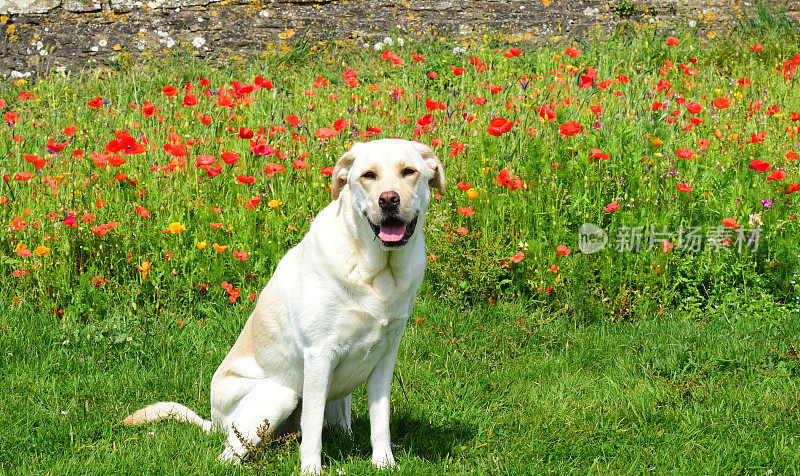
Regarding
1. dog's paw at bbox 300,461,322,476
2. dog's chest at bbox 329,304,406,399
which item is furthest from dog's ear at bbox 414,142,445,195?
dog's paw at bbox 300,461,322,476

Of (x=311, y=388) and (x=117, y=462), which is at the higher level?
(x=311, y=388)

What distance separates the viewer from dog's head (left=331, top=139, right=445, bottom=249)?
2865 mm

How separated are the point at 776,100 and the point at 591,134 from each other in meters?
2.62

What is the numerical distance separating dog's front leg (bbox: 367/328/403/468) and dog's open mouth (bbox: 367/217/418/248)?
503mm

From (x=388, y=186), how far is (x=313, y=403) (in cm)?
93

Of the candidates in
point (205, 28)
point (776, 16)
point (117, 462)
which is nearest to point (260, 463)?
point (117, 462)

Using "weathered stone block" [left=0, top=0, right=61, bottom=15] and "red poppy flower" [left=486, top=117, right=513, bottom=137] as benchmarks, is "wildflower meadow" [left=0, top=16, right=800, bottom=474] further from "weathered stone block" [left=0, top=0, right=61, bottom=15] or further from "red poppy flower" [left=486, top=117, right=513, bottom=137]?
"weathered stone block" [left=0, top=0, right=61, bottom=15]

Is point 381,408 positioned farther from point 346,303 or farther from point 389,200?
point 389,200

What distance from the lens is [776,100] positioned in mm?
6914

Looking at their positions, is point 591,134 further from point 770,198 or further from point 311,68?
point 311,68

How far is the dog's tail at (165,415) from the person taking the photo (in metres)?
3.58

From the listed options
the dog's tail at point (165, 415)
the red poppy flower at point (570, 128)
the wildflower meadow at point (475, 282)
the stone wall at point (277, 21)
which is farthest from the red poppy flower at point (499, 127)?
the stone wall at point (277, 21)

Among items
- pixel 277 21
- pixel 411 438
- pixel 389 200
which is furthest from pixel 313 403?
pixel 277 21

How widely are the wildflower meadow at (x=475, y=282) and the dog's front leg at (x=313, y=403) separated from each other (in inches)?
6.3
